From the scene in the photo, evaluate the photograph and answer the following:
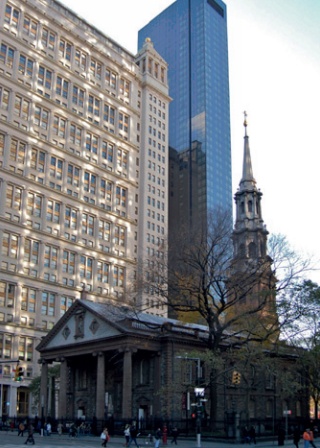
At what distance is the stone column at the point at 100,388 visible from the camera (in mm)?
52344

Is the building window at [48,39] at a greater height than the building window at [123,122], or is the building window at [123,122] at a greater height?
the building window at [48,39]

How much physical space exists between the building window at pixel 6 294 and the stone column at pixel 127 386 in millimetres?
40509

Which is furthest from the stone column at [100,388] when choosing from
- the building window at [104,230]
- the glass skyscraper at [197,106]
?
the glass skyscraper at [197,106]

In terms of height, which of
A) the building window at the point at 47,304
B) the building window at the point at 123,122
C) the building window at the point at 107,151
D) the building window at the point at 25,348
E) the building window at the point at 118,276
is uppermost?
the building window at the point at 123,122

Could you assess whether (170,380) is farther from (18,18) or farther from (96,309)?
(18,18)

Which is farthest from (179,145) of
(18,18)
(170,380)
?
(170,380)

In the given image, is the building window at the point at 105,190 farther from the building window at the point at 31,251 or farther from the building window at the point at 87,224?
the building window at the point at 31,251

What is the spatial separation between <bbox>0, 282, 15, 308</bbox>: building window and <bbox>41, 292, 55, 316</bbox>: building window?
6046 millimetres

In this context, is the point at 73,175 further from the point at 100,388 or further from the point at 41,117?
the point at 100,388

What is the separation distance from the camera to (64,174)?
102 meters

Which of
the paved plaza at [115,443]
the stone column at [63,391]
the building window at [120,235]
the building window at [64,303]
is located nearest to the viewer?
the paved plaza at [115,443]

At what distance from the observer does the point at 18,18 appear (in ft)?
326

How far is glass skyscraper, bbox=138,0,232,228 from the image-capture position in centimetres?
16762

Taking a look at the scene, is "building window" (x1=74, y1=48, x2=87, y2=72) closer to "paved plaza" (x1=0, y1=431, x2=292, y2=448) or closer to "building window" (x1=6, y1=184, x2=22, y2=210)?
"building window" (x1=6, y1=184, x2=22, y2=210)
